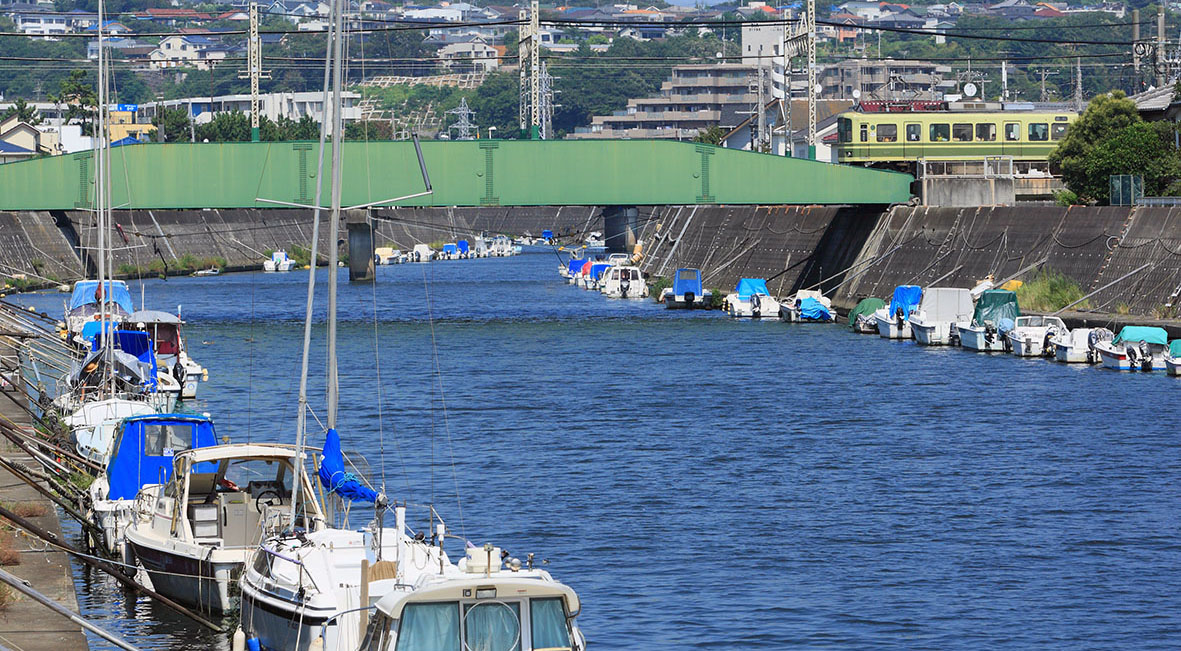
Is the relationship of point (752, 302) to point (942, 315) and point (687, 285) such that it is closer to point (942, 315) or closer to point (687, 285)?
point (687, 285)

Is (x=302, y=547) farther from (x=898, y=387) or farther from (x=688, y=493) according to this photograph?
(x=898, y=387)

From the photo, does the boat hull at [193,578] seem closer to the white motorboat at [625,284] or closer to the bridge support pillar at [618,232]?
the white motorboat at [625,284]

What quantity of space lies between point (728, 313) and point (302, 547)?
2512 inches

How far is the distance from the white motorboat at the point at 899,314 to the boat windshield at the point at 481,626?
53082 millimetres

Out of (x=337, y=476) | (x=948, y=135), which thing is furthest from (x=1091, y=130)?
(x=337, y=476)

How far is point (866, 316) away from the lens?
241 ft

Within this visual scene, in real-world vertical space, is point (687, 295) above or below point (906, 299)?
below

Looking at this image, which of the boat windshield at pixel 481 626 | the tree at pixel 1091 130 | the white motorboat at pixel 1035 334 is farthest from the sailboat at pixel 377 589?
the tree at pixel 1091 130

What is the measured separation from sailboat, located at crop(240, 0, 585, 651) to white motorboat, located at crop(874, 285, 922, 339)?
47.0 m

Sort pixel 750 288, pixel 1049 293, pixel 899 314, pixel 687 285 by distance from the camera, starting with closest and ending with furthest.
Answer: pixel 1049 293 < pixel 899 314 < pixel 750 288 < pixel 687 285

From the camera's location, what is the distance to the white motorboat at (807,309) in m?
79.8

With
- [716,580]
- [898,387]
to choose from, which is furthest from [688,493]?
[898,387]

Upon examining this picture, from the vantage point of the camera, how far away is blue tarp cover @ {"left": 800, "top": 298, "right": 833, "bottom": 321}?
262 ft

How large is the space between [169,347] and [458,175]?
24410mm
